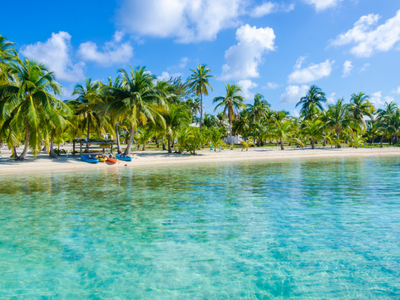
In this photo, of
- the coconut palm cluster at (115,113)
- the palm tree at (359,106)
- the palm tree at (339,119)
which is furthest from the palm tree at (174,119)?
the palm tree at (359,106)

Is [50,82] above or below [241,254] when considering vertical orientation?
above

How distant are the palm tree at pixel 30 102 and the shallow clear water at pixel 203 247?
13.4 meters

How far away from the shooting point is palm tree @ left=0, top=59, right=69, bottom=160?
66.3 feet

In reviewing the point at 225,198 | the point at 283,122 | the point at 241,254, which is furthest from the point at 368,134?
the point at 241,254

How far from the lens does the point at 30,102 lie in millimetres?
20781

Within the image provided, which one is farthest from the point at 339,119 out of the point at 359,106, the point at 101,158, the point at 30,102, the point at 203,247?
the point at 203,247

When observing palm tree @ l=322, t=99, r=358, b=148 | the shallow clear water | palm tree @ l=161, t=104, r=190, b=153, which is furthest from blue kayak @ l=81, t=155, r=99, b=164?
palm tree @ l=322, t=99, r=358, b=148

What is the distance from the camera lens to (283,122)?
41375 mm

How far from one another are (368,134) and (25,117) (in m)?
62.2

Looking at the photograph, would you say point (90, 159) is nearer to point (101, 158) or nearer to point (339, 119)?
point (101, 158)

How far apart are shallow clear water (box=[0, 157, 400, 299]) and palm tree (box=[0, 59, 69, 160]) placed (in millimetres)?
13409

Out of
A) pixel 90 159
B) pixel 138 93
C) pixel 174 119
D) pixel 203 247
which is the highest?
pixel 138 93

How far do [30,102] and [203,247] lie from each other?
828 inches

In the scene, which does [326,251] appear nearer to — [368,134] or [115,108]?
[115,108]
